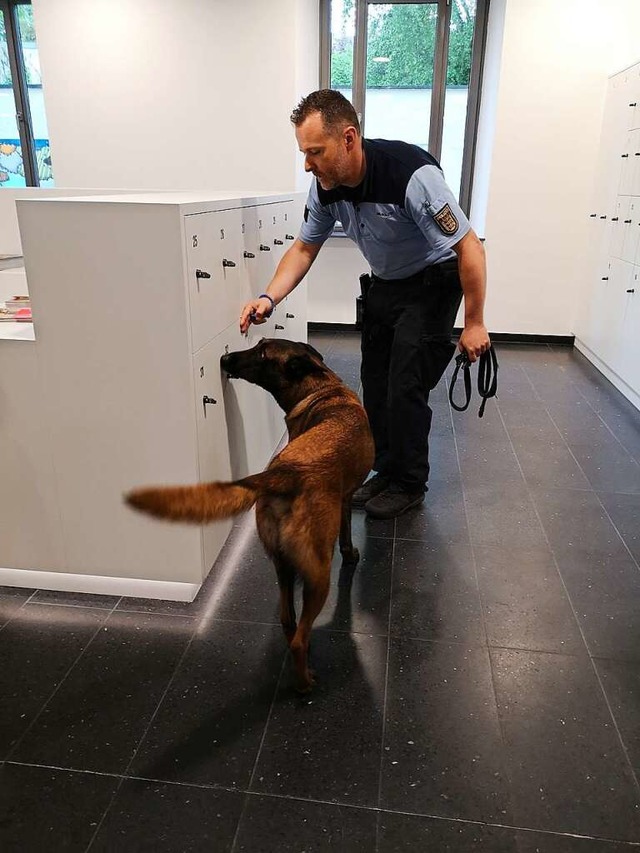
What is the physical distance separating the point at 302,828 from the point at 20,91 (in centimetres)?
603

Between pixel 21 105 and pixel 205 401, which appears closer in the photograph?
pixel 205 401

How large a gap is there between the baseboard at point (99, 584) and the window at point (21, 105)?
181 inches

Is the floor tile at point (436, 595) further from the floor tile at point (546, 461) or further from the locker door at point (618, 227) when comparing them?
the locker door at point (618, 227)

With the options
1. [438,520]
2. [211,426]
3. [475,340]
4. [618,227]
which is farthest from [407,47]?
[211,426]

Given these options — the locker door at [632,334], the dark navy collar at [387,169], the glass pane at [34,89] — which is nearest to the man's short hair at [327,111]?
the dark navy collar at [387,169]

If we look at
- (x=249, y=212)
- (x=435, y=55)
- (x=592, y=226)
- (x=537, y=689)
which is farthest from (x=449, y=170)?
(x=537, y=689)

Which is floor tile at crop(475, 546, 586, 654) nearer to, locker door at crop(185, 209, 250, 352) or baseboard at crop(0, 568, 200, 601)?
baseboard at crop(0, 568, 200, 601)

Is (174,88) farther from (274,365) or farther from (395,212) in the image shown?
(274,365)

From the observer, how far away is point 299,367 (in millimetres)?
1876

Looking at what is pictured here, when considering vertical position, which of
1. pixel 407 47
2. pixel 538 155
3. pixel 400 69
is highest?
pixel 407 47

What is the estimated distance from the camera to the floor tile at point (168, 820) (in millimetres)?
1190

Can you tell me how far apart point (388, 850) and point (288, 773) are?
0.82 ft

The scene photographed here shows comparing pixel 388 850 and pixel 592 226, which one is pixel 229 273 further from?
pixel 592 226

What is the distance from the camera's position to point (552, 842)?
121 centimetres
